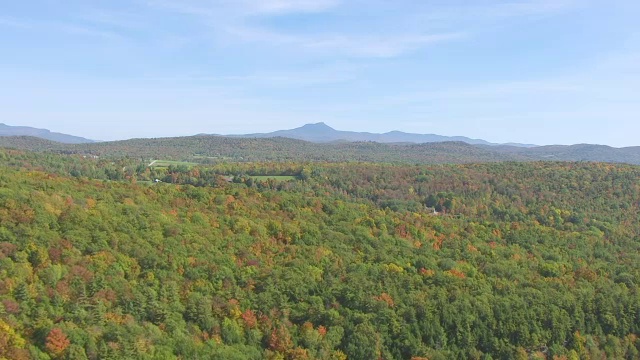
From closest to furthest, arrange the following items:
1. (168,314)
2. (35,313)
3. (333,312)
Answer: (35,313) → (168,314) → (333,312)

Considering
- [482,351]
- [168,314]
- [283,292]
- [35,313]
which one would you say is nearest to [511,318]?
[482,351]

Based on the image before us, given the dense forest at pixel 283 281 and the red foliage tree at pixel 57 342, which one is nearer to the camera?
the red foliage tree at pixel 57 342

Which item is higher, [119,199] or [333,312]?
[119,199]

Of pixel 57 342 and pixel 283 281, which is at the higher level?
pixel 57 342

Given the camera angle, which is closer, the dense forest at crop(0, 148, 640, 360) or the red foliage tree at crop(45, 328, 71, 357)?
the red foliage tree at crop(45, 328, 71, 357)

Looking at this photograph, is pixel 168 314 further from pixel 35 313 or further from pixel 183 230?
pixel 183 230

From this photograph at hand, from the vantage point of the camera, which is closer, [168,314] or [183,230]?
[168,314]

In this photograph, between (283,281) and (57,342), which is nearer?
(57,342)

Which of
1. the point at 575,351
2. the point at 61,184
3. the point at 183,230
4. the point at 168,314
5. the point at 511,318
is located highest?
the point at 61,184
